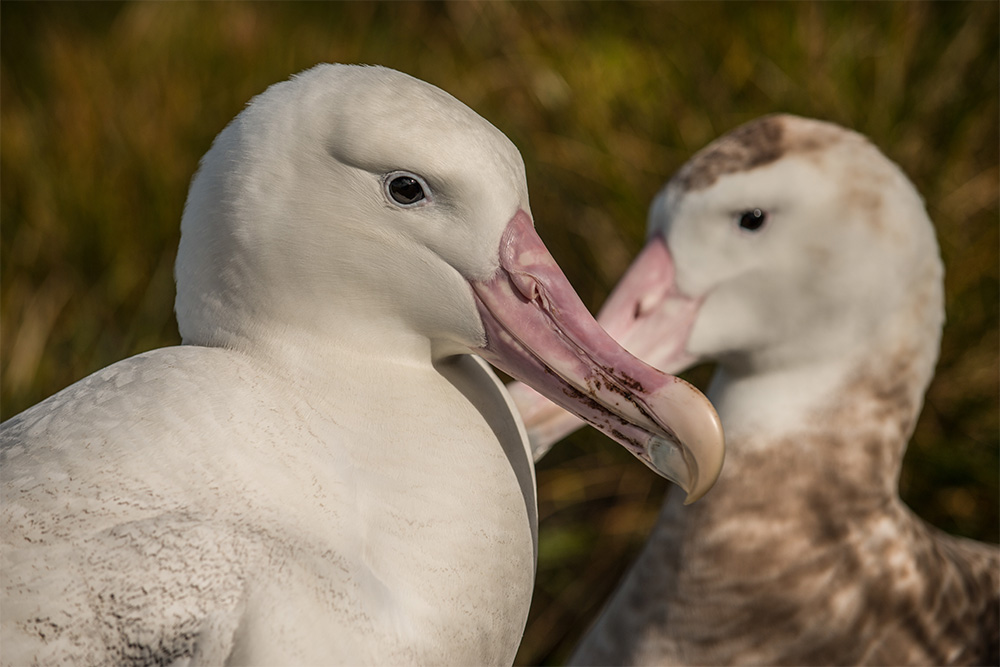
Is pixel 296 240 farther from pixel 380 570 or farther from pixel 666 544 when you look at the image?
pixel 666 544

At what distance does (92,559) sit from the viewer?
141 centimetres

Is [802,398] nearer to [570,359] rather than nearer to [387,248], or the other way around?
[570,359]

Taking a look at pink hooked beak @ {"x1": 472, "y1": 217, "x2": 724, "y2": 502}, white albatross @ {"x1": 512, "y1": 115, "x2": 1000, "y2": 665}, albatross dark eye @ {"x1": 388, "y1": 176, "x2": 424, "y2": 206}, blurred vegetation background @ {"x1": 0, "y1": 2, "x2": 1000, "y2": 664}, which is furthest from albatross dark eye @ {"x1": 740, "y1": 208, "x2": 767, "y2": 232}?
blurred vegetation background @ {"x1": 0, "y1": 2, "x2": 1000, "y2": 664}

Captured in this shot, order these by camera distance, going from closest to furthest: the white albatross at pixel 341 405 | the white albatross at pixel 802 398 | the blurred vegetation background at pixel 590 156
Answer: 1. the white albatross at pixel 341 405
2. the white albatross at pixel 802 398
3. the blurred vegetation background at pixel 590 156

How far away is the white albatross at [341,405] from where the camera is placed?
146cm

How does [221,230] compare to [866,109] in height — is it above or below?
above

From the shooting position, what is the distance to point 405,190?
1.64m

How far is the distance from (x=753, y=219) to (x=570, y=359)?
106 cm

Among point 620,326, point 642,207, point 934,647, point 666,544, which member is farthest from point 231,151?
point 642,207

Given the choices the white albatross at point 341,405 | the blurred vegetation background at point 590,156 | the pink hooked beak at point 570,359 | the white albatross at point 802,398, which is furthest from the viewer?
the blurred vegetation background at point 590,156

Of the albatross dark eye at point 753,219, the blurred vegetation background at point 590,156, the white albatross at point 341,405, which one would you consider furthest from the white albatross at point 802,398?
the blurred vegetation background at point 590,156

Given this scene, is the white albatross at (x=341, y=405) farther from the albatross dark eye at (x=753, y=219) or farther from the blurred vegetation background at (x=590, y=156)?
the blurred vegetation background at (x=590, y=156)

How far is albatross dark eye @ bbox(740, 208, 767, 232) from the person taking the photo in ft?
8.38

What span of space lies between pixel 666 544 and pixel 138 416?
1473 millimetres
